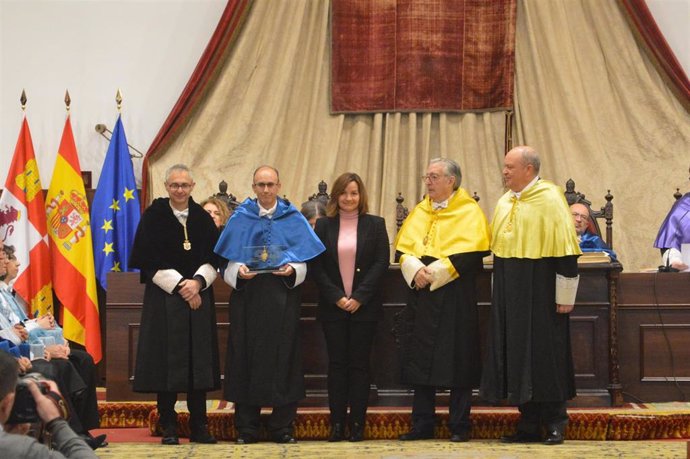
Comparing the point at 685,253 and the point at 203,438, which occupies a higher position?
the point at 685,253

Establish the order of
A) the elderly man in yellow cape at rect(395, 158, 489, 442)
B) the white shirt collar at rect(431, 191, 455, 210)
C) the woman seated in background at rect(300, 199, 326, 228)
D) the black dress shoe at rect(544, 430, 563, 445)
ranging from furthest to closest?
the woman seated in background at rect(300, 199, 326, 228)
the white shirt collar at rect(431, 191, 455, 210)
the elderly man in yellow cape at rect(395, 158, 489, 442)
the black dress shoe at rect(544, 430, 563, 445)

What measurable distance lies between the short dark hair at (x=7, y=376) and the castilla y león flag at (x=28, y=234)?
6.00 m

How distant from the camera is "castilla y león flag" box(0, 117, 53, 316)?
9.14 metres

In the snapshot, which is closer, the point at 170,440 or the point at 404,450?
the point at 404,450

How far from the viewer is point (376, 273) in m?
6.41

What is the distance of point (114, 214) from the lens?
9.31 metres

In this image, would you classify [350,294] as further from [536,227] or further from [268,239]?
[536,227]

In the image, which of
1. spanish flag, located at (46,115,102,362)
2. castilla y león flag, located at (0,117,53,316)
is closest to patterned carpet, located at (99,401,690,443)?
spanish flag, located at (46,115,102,362)

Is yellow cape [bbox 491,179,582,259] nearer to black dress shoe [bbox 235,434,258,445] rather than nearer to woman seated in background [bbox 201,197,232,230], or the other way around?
black dress shoe [bbox 235,434,258,445]

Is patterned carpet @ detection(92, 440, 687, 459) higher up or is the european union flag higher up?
the european union flag

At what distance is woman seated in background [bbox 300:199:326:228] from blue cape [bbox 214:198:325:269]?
1.22 metres

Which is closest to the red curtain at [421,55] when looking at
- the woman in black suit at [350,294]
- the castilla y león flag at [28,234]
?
the castilla y león flag at [28,234]

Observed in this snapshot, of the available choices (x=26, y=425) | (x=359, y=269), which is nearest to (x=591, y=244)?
(x=359, y=269)

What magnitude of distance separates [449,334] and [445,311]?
132mm
